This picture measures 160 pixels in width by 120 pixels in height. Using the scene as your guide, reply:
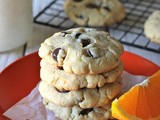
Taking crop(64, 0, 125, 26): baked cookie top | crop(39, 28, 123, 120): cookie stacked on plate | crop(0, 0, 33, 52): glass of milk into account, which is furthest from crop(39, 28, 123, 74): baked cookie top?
crop(64, 0, 125, 26): baked cookie top

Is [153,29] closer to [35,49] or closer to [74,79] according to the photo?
[35,49]

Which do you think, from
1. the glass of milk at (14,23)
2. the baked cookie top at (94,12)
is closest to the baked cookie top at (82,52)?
the glass of milk at (14,23)

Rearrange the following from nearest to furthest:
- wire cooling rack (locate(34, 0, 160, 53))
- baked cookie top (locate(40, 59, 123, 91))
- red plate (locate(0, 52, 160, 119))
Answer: baked cookie top (locate(40, 59, 123, 91)) → red plate (locate(0, 52, 160, 119)) → wire cooling rack (locate(34, 0, 160, 53))

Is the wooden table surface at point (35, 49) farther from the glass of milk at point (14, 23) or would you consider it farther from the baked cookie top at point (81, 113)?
the baked cookie top at point (81, 113)

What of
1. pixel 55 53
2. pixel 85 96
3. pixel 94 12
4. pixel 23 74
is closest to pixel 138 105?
pixel 85 96

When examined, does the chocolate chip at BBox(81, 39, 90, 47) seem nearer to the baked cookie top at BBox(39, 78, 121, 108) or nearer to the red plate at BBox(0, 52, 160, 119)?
the baked cookie top at BBox(39, 78, 121, 108)

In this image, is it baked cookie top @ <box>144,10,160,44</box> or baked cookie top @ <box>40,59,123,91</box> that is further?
baked cookie top @ <box>144,10,160,44</box>

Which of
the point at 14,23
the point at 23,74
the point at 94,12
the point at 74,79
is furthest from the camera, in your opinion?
the point at 94,12
